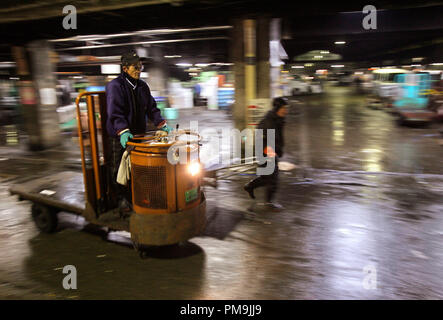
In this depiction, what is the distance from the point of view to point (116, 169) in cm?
455

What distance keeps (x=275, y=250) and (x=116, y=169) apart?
2.43m

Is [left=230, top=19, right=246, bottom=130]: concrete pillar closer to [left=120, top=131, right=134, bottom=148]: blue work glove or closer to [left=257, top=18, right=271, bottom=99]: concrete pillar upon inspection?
[left=257, top=18, right=271, bottom=99]: concrete pillar

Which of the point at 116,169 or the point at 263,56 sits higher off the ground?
the point at 263,56

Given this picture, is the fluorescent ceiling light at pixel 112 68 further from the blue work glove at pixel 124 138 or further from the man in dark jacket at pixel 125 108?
the blue work glove at pixel 124 138

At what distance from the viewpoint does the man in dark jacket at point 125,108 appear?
425cm

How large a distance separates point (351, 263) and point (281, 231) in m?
1.22

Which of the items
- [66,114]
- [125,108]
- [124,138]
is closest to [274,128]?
[125,108]

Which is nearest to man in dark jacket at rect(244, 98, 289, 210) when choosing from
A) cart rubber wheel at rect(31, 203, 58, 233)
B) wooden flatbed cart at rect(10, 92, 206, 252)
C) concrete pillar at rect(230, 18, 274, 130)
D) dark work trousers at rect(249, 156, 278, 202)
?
dark work trousers at rect(249, 156, 278, 202)

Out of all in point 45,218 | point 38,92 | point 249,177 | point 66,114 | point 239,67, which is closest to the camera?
point 45,218

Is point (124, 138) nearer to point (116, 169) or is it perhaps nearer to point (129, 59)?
point (116, 169)

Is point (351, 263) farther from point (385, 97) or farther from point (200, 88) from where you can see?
point (200, 88)

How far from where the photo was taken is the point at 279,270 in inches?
161

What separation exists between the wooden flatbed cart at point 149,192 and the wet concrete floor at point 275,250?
478 mm

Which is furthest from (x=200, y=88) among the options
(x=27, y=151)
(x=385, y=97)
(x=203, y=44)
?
(x=27, y=151)
